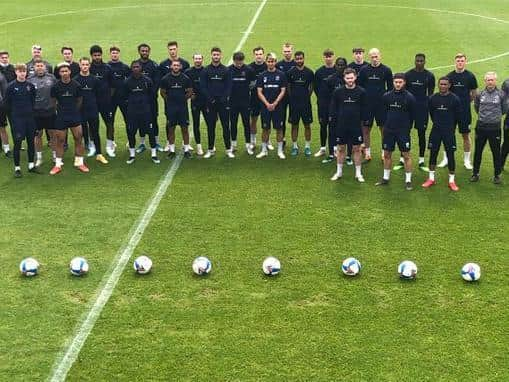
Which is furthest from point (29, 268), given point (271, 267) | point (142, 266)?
point (271, 267)

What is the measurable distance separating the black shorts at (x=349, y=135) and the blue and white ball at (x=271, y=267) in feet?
13.4

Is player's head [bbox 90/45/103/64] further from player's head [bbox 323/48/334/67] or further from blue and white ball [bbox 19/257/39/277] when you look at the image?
blue and white ball [bbox 19/257/39/277]

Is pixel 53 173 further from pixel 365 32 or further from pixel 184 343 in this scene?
pixel 365 32

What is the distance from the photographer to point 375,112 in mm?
13812

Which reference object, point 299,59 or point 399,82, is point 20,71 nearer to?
point 299,59

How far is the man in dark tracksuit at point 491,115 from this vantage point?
1253 centimetres

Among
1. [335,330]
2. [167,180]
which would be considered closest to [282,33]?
[167,180]

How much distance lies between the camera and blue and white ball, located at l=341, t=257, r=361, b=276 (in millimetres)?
9422

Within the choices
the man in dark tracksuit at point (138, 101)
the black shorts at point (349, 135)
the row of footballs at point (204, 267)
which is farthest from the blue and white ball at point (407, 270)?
the man in dark tracksuit at point (138, 101)

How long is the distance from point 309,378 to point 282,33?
882 inches

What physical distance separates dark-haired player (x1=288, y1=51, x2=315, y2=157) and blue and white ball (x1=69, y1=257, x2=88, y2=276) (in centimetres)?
622

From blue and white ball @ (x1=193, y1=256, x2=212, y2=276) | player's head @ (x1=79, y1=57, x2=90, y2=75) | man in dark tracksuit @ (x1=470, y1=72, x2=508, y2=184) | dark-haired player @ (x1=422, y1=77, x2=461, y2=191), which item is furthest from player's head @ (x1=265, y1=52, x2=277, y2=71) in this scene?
blue and white ball @ (x1=193, y1=256, x2=212, y2=276)

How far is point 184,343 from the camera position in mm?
7984

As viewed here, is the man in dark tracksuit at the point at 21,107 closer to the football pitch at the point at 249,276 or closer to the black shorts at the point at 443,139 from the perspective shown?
the football pitch at the point at 249,276
